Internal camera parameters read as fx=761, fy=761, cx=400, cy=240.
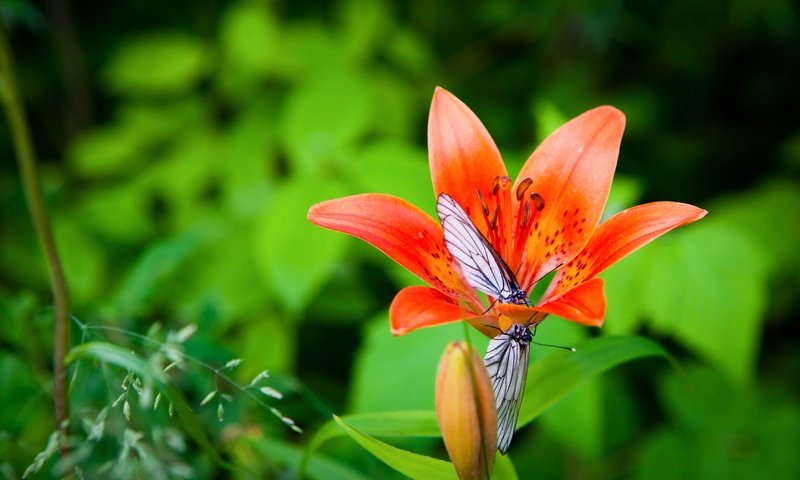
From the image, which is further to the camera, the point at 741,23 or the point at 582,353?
the point at 741,23

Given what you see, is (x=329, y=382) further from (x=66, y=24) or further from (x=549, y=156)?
(x=66, y=24)

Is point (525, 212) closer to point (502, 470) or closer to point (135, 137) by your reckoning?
point (502, 470)

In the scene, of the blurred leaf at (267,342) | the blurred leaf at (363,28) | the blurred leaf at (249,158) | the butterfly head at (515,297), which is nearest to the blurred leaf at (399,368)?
the butterfly head at (515,297)

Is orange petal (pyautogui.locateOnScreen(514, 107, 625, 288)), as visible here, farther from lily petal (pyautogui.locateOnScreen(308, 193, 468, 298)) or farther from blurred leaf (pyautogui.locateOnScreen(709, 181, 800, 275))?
blurred leaf (pyautogui.locateOnScreen(709, 181, 800, 275))

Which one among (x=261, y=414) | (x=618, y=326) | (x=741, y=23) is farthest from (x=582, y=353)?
(x=741, y=23)

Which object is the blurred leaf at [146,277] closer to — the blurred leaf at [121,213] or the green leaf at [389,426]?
the green leaf at [389,426]

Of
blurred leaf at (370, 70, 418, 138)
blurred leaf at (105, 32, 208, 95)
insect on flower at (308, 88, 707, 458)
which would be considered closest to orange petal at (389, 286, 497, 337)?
insect on flower at (308, 88, 707, 458)

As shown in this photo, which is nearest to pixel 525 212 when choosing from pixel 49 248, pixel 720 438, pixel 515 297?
pixel 515 297
